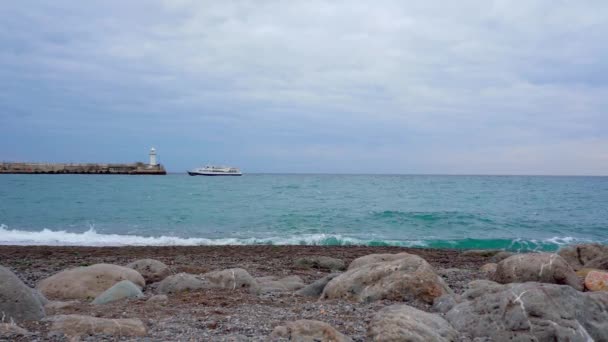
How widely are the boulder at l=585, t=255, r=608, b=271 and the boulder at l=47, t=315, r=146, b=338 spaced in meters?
10.9

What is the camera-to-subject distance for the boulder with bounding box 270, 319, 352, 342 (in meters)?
5.26

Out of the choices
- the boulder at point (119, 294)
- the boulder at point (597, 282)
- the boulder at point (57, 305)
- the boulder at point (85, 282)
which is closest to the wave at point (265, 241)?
the boulder at point (85, 282)

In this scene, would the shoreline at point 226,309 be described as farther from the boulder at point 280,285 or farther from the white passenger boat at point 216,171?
the white passenger boat at point 216,171

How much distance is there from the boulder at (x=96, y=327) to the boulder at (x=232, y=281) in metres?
3.27

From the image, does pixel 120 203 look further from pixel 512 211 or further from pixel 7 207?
pixel 512 211

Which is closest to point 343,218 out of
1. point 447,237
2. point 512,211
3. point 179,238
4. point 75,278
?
point 447,237

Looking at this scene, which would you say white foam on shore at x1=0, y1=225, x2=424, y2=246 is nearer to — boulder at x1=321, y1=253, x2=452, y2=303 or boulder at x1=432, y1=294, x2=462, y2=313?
boulder at x1=321, y1=253, x2=452, y2=303

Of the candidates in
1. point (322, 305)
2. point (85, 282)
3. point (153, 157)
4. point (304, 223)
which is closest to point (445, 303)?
point (322, 305)

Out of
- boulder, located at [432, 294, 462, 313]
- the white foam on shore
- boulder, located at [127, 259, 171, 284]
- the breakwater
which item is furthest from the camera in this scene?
the breakwater

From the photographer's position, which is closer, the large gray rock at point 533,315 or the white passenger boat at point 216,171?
the large gray rock at point 533,315

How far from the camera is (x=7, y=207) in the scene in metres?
35.3

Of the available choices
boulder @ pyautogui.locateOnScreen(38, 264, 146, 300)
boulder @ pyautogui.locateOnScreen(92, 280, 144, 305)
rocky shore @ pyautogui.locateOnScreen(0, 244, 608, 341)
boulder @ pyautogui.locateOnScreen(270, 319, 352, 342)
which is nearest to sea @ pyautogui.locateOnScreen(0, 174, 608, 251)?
rocky shore @ pyautogui.locateOnScreen(0, 244, 608, 341)

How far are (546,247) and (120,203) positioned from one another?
101 ft

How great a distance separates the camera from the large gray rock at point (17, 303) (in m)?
6.44
